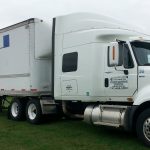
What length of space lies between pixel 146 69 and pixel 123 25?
275 centimetres

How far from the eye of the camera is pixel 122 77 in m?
10.5

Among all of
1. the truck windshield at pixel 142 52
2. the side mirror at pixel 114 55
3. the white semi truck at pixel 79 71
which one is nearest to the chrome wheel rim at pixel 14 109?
the white semi truck at pixel 79 71

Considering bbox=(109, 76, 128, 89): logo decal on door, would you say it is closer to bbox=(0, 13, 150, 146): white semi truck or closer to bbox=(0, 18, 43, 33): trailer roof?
bbox=(0, 13, 150, 146): white semi truck

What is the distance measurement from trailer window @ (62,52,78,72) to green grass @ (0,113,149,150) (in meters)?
1.96

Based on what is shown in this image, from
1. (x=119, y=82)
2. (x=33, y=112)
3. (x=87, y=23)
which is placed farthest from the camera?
(x=33, y=112)

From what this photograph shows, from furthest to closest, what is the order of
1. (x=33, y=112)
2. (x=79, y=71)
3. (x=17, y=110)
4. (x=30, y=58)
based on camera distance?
1. (x=17, y=110)
2. (x=33, y=112)
3. (x=30, y=58)
4. (x=79, y=71)

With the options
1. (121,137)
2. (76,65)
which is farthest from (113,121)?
(76,65)

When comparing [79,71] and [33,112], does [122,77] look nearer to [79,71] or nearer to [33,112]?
[79,71]

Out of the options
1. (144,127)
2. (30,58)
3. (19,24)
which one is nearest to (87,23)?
(30,58)

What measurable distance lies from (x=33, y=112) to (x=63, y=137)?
3566mm

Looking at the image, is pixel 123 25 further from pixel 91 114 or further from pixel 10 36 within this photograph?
pixel 10 36

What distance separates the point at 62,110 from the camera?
45.1 feet

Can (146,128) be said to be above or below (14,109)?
below

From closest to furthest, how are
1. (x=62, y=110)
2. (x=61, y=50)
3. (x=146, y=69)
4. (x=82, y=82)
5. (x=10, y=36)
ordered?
(x=146, y=69) < (x=82, y=82) < (x=61, y=50) < (x=62, y=110) < (x=10, y=36)
